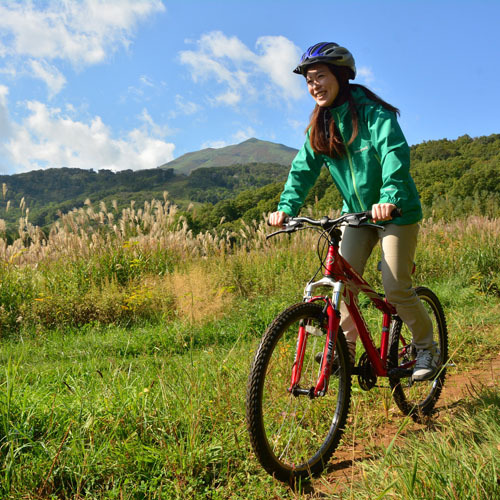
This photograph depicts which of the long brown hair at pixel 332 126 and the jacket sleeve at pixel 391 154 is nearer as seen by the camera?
the jacket sleeve at pixel 391 154

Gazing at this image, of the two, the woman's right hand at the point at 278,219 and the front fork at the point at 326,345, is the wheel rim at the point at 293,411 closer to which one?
the front fork at the point at 326,345

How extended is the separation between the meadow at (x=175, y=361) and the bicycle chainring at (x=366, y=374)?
0.25m

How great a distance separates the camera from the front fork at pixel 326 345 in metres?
2.37

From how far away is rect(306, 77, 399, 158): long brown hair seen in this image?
9.09 ft

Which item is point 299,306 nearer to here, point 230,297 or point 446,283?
point 230,297

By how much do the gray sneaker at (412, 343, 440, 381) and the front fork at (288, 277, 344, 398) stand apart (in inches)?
32.3

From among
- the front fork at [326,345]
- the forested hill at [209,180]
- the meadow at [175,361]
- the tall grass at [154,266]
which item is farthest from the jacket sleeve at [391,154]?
the forested hill at [209,180]

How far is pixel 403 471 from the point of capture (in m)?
1.83

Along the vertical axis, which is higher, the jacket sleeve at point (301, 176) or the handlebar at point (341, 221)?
the jacket sleeve at point (301, 176)

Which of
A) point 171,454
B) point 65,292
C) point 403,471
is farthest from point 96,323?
point 403,471

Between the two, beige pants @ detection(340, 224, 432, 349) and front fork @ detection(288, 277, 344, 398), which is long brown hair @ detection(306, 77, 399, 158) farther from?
front fork @ detection(288, 277, 344, 398)

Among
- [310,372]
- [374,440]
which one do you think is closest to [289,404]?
[310,372]

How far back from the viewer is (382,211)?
7.66ft

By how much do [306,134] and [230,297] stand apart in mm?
4168
